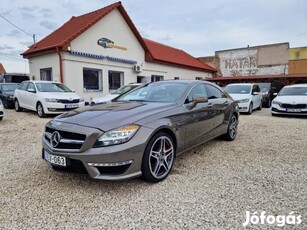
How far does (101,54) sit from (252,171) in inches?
464

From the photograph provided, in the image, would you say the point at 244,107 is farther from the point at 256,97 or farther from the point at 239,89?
the point at 256,97

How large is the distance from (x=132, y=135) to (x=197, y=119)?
1527 millimetres

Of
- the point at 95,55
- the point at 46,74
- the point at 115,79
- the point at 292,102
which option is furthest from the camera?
the point at 115,79

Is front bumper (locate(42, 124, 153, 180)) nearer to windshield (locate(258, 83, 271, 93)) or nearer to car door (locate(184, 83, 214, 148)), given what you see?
car door (locate(184, 83, 214, 148))

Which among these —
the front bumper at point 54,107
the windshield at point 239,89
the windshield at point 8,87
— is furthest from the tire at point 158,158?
the windshield at point 8,87

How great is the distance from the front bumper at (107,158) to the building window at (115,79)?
12197mm

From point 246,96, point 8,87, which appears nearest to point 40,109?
point 8,87

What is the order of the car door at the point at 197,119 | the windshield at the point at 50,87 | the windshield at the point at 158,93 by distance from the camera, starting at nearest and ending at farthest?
the car door at the point at 197,119 → the windshield at the point at 158,93 → the windshield at the point at 50,87

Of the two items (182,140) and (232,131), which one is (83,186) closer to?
(182,140)

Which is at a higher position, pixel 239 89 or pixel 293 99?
pixel 239 89

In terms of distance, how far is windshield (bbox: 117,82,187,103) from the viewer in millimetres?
3976

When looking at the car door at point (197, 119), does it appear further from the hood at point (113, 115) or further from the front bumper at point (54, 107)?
the front bumper at point (54, 107)

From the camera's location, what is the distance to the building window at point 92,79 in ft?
43.1

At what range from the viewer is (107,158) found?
8.87 feet
